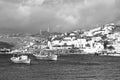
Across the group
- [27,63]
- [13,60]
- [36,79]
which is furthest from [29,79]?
[13,60]

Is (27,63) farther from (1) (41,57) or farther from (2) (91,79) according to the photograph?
(2) (91,79)

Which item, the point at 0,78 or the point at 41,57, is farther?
the point at 41,57

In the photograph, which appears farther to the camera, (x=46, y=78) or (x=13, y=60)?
(x=13, y=60)

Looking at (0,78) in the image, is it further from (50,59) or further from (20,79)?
(50,59)

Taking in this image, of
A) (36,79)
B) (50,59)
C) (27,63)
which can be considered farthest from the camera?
(50,59)

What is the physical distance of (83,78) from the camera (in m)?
75.2

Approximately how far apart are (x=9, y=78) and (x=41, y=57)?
86721 millimetres

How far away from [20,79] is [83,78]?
14.9 m

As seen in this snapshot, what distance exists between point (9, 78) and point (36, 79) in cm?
649

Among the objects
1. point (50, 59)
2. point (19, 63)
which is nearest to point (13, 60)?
point (19, 63)

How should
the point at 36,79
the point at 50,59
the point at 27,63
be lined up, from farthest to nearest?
1. the point at 50,59
2. the point at 27,63
3. the point at 36,79

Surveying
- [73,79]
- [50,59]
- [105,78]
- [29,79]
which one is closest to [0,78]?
[29,79]

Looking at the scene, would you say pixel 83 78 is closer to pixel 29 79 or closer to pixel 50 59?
Result: pixel 29 79

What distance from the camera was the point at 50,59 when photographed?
6078 inches
